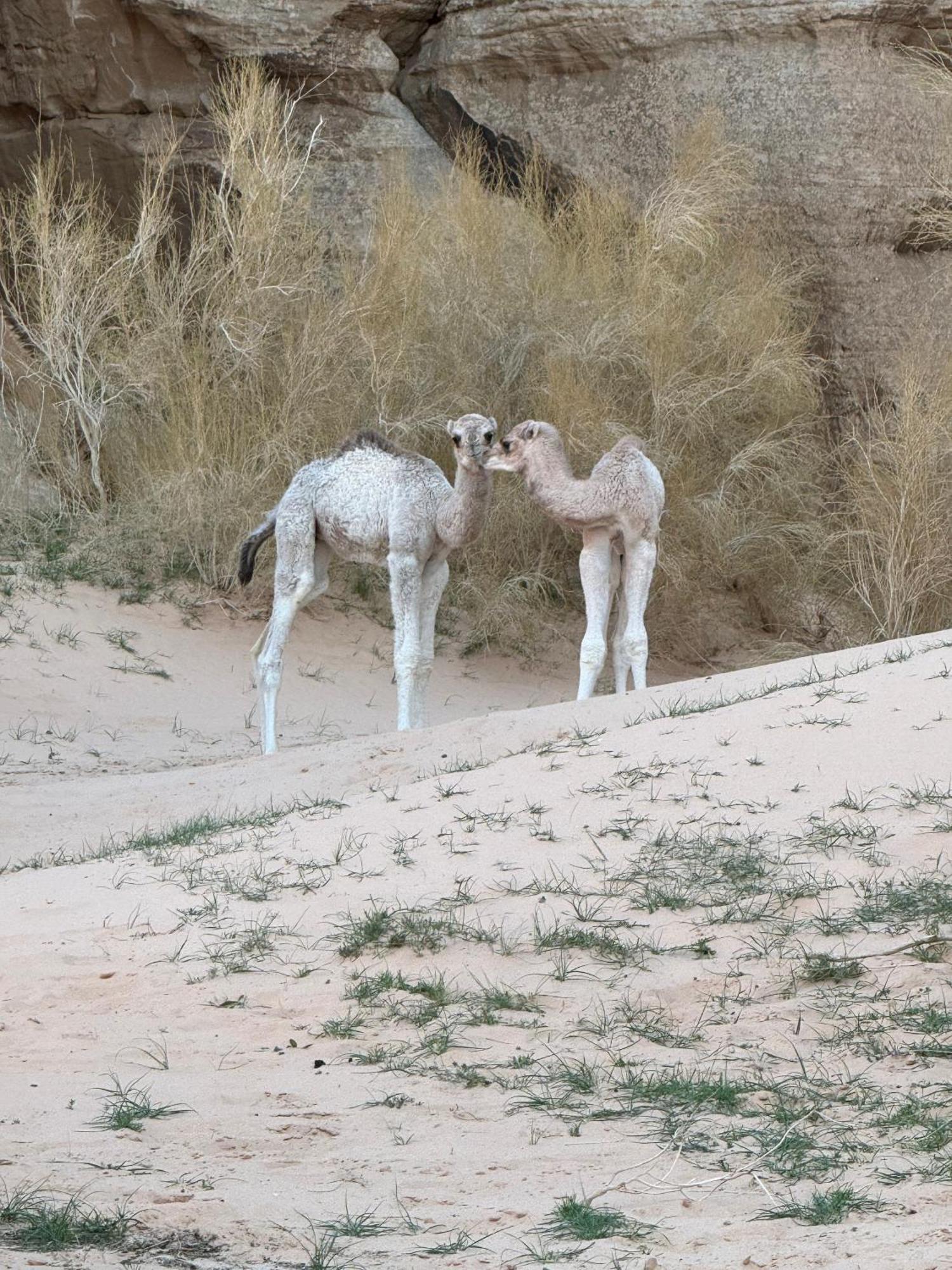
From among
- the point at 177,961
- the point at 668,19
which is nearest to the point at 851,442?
the point at 668,19

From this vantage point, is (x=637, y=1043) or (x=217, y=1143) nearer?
(x=217, y=1143)

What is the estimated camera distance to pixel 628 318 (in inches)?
523

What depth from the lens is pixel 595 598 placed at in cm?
898

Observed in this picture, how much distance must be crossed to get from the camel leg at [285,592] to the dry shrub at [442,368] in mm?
3372

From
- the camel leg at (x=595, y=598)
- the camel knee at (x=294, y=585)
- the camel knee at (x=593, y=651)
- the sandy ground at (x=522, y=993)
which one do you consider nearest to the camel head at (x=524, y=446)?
the camel leg at (x=595, y=598)

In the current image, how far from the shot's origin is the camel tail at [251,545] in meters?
9.89

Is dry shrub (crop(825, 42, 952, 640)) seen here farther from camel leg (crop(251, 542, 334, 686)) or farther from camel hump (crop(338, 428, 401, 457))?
camel leg (crop(251, 542, 334, 686))

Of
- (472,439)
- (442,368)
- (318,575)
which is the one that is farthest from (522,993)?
(442,368)

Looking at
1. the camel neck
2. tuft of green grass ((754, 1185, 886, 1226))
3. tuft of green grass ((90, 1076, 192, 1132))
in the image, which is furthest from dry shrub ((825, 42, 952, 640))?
tuft of green grass ((754, 1185, 886, 1226))

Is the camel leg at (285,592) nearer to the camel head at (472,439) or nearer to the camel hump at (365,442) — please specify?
the camel hump at (365,442)

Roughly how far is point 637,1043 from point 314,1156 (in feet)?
3.36

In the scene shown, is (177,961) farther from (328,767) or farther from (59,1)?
(59,1)

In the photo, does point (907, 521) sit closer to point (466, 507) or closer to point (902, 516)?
point (902, 516)

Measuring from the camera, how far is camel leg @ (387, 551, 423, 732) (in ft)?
29.3
